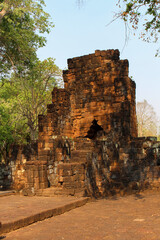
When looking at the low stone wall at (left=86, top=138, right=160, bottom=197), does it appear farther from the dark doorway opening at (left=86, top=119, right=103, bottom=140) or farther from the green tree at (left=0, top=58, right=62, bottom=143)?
the green tree at (left=0, top=58, right=62, bottom=143)

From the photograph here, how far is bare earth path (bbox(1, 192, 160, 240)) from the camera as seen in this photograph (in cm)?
515

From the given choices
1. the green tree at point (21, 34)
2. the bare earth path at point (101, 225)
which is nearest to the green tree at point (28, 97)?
the green tree at point (21, 34)

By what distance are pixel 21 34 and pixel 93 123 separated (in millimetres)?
6434

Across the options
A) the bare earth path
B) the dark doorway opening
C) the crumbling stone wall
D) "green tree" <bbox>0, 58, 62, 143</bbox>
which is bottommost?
the bare earth path

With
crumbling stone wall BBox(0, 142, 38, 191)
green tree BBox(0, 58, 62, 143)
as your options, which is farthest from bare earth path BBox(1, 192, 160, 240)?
green tree BBox(0, 58, 62, 143)

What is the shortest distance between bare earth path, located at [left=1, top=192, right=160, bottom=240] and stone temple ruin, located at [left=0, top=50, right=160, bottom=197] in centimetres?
176

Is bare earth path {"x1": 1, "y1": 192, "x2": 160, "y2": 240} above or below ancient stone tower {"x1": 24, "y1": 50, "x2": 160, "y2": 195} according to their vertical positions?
below

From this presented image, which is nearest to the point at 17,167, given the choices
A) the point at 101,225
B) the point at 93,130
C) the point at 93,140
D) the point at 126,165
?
the point at 93,130

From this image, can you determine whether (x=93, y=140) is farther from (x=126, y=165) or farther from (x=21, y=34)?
(x=21, y=34)

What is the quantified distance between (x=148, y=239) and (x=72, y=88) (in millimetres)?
10951

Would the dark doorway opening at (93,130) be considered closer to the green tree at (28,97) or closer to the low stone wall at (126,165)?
the low stone wall at (126,165)

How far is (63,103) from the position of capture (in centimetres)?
1473

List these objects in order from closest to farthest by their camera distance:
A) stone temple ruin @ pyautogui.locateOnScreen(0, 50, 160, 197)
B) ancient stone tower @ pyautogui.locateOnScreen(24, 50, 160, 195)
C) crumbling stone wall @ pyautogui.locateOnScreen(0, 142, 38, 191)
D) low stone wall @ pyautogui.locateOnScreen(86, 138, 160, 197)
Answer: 1. stone temple ruin @ pyautogui.locateOnScreen(0, 50, 160, 197)
2. low stone wall @ pyautogui.locateOnScreen(86, 138, 160, 197)
3. ancient stone tower @ pyautogui.locateOnScreen(24, 50, 160, 195)
4. crumbling stone wall @ pyautogui.locateOnScreen(0, 142, 38, 191)

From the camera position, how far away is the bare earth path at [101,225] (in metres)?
5.15
